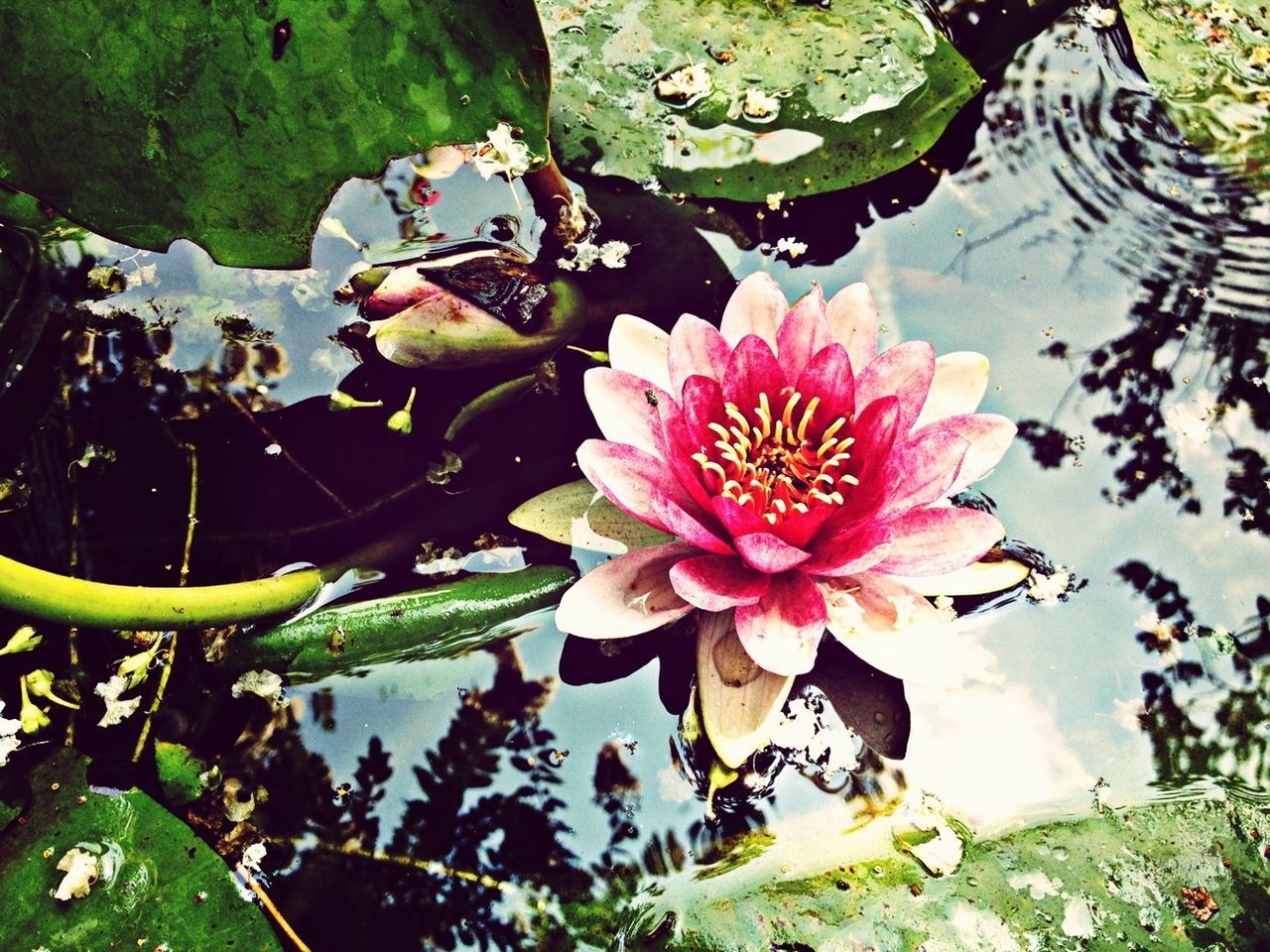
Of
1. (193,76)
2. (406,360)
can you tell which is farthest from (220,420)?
(193,76)

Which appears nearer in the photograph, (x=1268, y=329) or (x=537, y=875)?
(x=537, y=875)

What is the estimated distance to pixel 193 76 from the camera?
5.42 ft

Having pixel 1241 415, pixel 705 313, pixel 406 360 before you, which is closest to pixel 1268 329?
pixel 1241 415

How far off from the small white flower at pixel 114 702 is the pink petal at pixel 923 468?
183cm

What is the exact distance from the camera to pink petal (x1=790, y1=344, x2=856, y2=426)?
5.80 ft

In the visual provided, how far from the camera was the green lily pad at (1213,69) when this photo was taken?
104 inches

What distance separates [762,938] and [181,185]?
2.01 metres

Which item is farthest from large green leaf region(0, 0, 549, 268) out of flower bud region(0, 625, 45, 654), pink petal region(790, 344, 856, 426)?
flower bud region(0, 625, 45, 654)

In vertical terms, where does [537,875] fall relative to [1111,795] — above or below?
below

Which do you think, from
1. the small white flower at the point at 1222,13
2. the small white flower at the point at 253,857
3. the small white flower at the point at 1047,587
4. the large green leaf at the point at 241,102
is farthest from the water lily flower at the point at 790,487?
the small white flower at the point at 1222,13

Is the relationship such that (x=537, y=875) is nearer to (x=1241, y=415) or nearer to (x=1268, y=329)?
(x=1241, y=415)

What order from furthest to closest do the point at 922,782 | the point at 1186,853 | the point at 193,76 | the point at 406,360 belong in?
1. the point at 406,360
2. the point at 922,782
3. the point at 1186,853
4. the point at 193,76

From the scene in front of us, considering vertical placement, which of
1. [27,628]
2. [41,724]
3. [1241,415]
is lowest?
[41,724]

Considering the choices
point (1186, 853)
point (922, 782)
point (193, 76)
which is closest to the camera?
point (193, 76)
